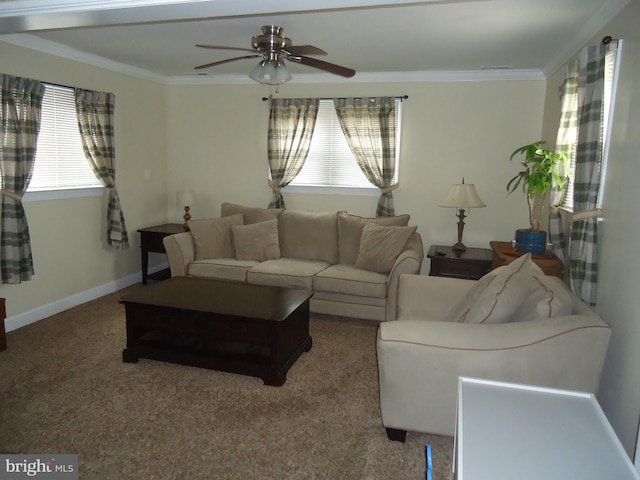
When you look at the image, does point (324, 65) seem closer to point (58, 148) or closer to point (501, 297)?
point (501, 297)

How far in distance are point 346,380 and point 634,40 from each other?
2.60 m

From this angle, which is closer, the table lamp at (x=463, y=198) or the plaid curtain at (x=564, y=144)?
the plaid curtain at (x=564, y=144)

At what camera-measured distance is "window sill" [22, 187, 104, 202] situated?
3897mm

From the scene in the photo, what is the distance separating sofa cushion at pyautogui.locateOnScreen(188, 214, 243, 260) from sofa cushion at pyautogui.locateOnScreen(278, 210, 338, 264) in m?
0.56

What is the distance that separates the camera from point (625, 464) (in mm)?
1212

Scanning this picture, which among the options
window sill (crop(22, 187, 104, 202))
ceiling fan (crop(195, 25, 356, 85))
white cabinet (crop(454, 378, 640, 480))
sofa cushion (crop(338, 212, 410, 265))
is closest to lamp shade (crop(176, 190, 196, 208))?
window sill (crop(22, 187, 104, 202))

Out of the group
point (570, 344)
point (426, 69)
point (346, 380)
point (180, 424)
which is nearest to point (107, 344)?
point (180, 424)

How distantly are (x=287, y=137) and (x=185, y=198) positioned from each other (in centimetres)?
138

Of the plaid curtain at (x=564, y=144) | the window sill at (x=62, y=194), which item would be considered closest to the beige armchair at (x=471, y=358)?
the plaid curtain at (x=564, y=144)

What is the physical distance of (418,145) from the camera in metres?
4.88

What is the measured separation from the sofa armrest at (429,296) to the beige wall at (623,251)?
0.80 metres

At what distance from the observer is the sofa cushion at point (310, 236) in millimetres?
4633

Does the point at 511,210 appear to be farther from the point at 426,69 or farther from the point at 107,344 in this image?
the point at 107,344

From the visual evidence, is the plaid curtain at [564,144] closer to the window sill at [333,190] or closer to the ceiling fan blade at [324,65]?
the ceiling fan blade at [324,65]
